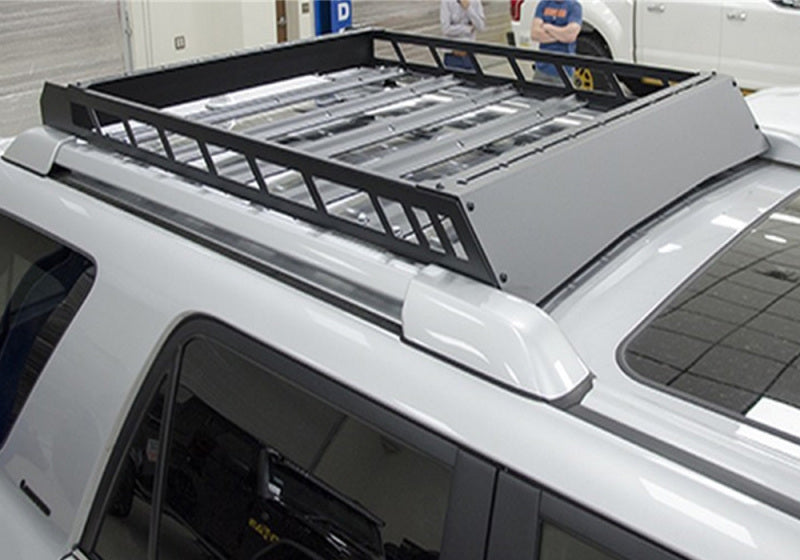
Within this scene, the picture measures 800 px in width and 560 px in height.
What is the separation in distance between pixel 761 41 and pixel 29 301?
23.3 ft

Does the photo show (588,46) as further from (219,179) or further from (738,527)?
(738,527)

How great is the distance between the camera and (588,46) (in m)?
8.98

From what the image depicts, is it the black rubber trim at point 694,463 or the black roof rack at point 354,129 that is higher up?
the black roof rack at point 354,129

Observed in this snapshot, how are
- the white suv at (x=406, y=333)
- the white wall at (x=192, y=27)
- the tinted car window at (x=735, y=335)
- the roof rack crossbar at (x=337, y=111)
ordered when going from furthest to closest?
the white wall at (x=192, y=27) < the roof rack crossbar at (x=337, y=111) < the tinted car window at (x=735, y=335) < the white suv at (x=406, y=333)

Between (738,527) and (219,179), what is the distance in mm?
1040

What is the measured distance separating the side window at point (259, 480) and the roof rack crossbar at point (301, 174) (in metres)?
0.25

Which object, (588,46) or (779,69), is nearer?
(779,69)

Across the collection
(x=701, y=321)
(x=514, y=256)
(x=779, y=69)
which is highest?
(x=514, y=256)

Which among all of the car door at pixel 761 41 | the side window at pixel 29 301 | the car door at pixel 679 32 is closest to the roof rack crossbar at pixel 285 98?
the side window at pixel 29 301

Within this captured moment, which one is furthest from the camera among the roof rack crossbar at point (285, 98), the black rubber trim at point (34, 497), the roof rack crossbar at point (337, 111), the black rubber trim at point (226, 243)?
the roof rack crossbar at point (285, 98)

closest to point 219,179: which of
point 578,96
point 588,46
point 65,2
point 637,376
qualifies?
point 637,376

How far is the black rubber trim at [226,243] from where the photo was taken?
4.68ft

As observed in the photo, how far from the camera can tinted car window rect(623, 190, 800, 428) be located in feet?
4.25

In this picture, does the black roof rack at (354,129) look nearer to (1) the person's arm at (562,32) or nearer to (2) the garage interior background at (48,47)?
(1) the person's arm at (562,32)
